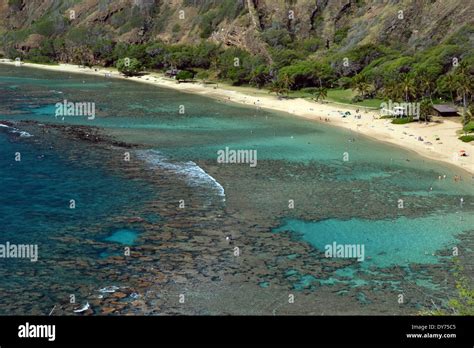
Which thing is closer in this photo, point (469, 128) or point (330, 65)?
point (469, 128)

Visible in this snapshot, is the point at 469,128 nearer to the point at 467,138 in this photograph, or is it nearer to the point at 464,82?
the point at 467,138

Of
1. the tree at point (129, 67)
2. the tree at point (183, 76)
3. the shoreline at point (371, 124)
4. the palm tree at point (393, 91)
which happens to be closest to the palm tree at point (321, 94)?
the shoreline at point (371, 124)

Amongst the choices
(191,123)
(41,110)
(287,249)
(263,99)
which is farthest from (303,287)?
(263,99)

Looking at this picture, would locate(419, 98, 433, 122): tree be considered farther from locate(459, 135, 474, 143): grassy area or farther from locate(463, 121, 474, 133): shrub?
locate(459, 135, 474, 143): grassy area

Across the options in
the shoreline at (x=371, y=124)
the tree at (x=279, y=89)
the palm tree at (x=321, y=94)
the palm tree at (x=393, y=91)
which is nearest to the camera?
the shoreline at (x=371, y=124)

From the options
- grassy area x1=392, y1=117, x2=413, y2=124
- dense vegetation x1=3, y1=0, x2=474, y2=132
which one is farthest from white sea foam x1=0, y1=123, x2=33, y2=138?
dense vegetation x1=3, y1=0, x2=474, y2=132

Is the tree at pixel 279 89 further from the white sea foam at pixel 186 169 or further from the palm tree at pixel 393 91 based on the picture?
the white sea foam at pixel 186 169

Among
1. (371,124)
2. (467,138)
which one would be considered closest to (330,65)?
(371,124)

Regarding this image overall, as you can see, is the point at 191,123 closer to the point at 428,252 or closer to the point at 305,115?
the point at 305,115

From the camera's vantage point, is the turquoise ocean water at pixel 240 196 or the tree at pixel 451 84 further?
the tree at pixel 451 84
